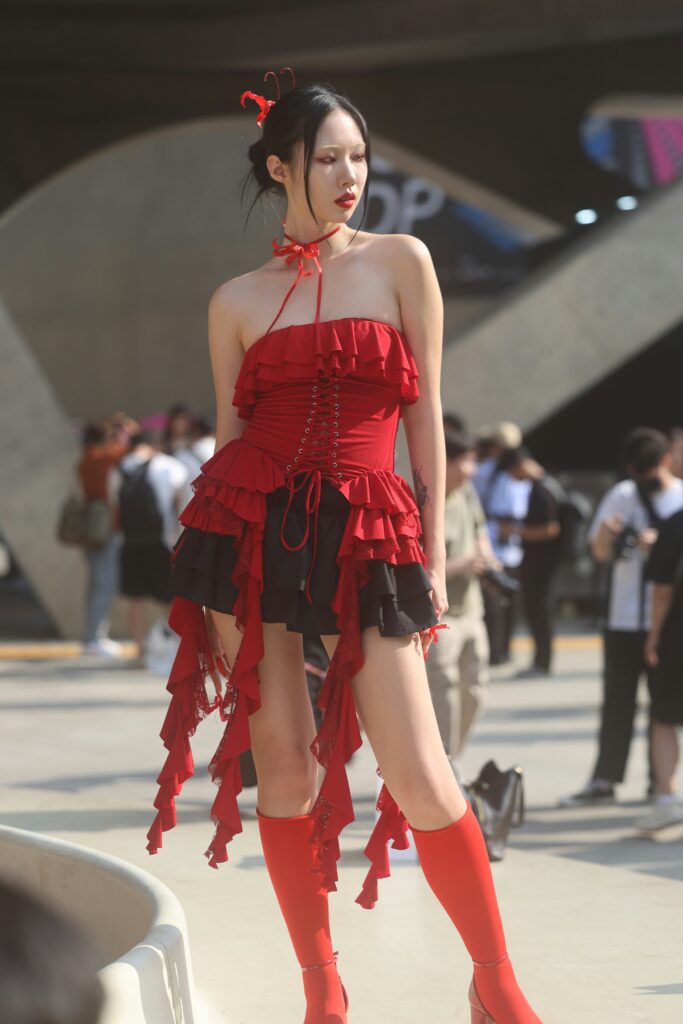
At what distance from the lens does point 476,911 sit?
133 inches

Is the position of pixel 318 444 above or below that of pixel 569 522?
below

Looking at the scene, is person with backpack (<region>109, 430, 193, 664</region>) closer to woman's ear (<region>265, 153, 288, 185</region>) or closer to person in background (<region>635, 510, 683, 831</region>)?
person in background (<region>635, 510, 683, 831</region>)

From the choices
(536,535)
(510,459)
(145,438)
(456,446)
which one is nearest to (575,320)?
(510,459)

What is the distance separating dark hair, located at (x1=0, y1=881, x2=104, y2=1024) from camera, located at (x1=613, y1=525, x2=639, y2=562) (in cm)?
638

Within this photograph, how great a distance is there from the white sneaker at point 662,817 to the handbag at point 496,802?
2.73 ft

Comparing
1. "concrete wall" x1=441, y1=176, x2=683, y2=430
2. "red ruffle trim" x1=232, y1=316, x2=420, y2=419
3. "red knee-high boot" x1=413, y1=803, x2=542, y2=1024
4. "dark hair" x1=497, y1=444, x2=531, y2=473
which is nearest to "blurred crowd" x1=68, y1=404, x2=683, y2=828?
"dark hair" x1=497, y1=444, x2=531, y2=473

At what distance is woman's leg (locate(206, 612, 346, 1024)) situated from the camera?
350cm

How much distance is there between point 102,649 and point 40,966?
40.6 feet

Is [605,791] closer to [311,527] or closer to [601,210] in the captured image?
[311,527]

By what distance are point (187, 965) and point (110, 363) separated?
29.7 meters

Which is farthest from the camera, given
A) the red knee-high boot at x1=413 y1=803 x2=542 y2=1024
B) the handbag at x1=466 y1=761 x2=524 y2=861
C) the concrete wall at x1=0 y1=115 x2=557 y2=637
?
the concrete wall at x1=0 y1=115 x2=557 y2=637

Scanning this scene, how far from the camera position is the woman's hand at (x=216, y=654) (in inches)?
144

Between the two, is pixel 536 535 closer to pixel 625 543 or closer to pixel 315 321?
pixel 625 543

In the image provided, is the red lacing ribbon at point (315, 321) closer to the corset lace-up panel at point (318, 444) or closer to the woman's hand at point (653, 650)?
the corset lace-up panel at point (318, 444)
